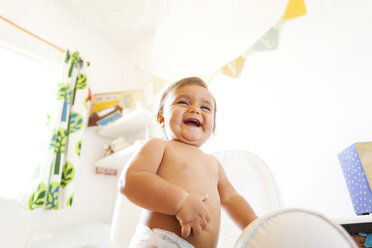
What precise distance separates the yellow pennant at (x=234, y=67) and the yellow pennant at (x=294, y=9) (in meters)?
0.33

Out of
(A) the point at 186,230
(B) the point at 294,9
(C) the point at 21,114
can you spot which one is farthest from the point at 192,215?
(C) the point at 21,114

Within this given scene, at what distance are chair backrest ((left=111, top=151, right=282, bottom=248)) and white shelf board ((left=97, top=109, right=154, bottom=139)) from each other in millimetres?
883

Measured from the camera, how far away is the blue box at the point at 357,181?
0.64 meters

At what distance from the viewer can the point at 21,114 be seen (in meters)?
1.69

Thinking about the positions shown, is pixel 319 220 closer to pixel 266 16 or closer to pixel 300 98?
pixel 300 98

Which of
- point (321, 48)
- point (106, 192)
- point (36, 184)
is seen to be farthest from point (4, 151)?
point (321, 48)

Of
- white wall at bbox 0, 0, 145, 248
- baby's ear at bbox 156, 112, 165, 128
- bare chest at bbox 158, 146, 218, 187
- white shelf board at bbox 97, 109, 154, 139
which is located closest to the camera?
bare chest at bbox 158, 146, 218, 187

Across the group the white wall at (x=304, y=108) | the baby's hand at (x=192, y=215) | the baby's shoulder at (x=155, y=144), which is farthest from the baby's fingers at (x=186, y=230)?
the white wall at (x=304, y=108)

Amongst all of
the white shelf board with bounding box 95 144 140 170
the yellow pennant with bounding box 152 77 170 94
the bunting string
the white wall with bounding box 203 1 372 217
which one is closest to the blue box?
the white wall with bounding box 203 1 372 217

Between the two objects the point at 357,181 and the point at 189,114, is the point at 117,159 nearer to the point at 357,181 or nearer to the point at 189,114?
the point at 189,114

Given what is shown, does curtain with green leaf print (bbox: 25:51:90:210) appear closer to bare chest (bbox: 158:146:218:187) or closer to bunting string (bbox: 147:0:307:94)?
bunting string (bbox: 147:0:307:94)

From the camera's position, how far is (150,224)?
0.58m

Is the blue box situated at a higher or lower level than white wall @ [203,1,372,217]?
lower

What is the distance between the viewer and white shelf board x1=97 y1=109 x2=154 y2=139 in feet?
5.74
